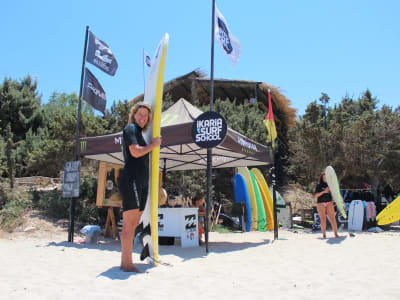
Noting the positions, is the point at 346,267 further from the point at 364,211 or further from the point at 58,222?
the point at 58,222

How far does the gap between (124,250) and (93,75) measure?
4.88 m

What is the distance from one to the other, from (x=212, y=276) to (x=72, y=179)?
4.31 metres

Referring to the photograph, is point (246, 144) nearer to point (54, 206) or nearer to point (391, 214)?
point (391, 214)

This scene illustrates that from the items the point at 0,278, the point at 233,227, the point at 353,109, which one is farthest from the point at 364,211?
the point at 353,109

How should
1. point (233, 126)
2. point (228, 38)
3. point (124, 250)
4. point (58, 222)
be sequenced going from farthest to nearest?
point (233, 126), point (58, 222), point (228, 38), point (124, 250)

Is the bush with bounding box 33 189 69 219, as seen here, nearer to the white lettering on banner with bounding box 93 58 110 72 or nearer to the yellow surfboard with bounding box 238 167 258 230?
the white lettering on banner with bounding box 93 58 110 72

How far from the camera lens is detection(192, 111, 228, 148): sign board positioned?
5.36 meters

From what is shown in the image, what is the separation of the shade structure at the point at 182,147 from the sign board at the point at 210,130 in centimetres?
19

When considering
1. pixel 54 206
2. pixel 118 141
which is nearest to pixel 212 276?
pixel 118 141

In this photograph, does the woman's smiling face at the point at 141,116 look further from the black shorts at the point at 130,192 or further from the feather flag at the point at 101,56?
the feather flag at the point at 101,56

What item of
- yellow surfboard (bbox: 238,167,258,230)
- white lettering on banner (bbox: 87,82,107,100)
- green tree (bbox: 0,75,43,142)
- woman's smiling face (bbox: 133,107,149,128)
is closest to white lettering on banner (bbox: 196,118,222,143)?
woman's smiling face (bbox: 133,107,149,128)

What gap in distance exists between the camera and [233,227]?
1022 centimetres

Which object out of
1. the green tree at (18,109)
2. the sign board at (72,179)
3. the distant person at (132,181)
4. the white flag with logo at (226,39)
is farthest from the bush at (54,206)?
the green tree at (18,109)

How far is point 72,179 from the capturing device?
674 centimetres
